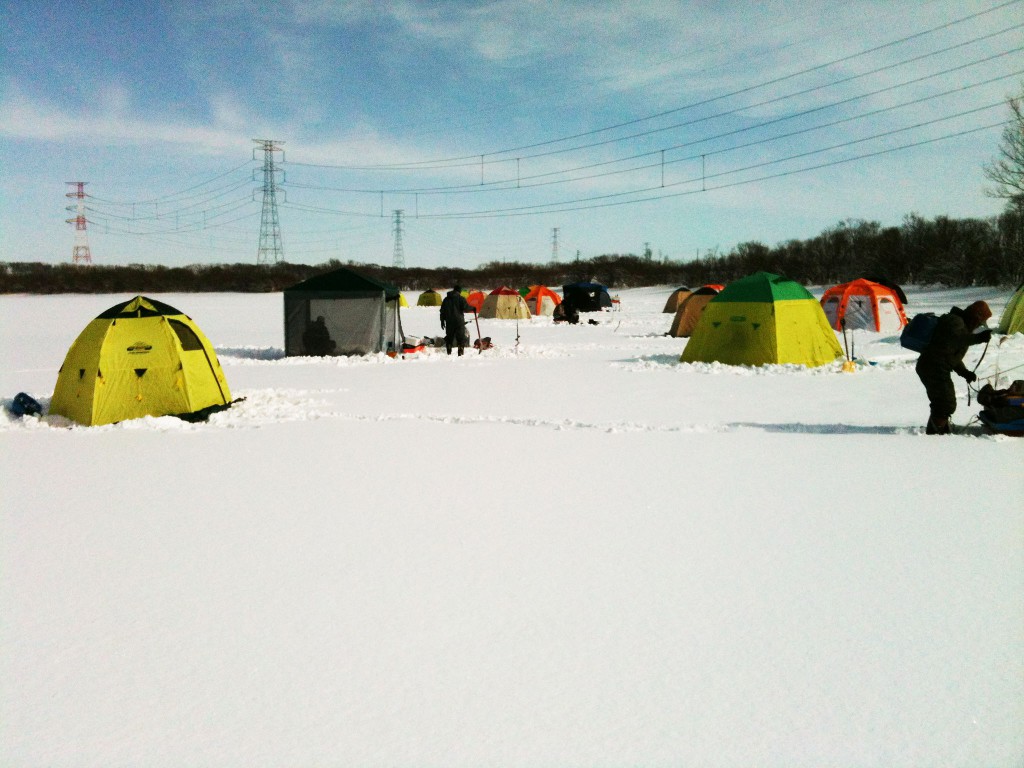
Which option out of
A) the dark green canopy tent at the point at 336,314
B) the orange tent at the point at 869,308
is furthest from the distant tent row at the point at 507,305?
the dark green canopy tent at the point at 336,314

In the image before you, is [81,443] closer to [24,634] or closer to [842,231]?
[24,634]

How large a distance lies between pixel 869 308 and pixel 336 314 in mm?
16897

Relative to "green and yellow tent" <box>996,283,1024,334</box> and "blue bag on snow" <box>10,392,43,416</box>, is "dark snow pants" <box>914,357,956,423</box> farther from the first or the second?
"green and yellow tent" <box>996,283,1024,334</box>

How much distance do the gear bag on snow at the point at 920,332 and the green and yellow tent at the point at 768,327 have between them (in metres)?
6.89

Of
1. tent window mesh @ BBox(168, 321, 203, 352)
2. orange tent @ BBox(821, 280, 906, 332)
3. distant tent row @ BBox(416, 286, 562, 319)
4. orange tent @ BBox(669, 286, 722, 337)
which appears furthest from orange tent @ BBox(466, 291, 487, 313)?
tent window mesh @ BBox(168, 321, 203, 352)

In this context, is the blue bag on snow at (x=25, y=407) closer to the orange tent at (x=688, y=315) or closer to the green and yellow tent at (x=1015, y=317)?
the orange tent at (x=688, y=315)

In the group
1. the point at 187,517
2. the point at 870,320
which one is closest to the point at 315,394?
the point at 187,517

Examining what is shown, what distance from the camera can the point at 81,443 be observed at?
9594mm

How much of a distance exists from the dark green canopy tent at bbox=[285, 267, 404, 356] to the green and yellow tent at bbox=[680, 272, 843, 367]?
339 inches

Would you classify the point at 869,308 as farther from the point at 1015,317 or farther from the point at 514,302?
the point at 514,302

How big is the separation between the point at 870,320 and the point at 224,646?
81.3 ft

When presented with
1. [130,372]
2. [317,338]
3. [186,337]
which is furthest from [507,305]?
[130,372]

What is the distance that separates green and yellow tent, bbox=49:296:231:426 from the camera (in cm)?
1078

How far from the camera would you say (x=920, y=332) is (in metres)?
9.09
